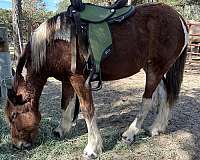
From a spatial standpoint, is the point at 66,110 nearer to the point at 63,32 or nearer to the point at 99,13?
the point at 63,32

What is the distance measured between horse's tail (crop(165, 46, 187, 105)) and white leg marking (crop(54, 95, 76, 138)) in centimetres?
115

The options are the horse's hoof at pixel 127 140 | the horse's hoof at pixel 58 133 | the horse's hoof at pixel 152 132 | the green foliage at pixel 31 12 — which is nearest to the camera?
the horse's hoof at pixel 127 140

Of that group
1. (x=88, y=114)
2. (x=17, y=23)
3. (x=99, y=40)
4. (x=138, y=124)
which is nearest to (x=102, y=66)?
(x=99, y=40)

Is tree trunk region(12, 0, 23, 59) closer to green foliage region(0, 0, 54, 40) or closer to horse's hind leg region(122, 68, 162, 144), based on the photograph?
horse's hind leg region(122, 68, 162, 144)

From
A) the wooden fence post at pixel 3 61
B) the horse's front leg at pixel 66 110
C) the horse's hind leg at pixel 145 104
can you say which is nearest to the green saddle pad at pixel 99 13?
the horse's hind leg at pixel 145 104

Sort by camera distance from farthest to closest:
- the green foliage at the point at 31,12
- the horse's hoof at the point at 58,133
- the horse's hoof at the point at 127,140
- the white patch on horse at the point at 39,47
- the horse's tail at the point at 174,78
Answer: the green foliage at the point at 31,12 → the horse's tail at the point at 174,78 → the horse's hoof at the point at 58,133 → the horse's hoof at the point at 127,140 → the white patch on horse at the point at 39,47

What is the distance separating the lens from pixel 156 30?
357 cm

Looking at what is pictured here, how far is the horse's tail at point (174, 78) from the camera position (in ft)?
13.0

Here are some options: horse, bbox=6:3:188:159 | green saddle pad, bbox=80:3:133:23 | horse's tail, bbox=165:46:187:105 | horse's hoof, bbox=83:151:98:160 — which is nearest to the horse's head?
horse, bbox=6:3:188:159

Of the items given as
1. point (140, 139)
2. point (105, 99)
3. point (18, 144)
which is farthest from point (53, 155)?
point (105, 99)

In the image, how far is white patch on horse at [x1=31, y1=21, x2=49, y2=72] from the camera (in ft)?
9.96

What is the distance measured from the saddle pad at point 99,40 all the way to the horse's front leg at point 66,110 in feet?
2.29

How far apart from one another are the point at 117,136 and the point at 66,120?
600mm

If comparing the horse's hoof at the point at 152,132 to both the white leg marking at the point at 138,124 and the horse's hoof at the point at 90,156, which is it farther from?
the horse's hoof at the point at 90,156
